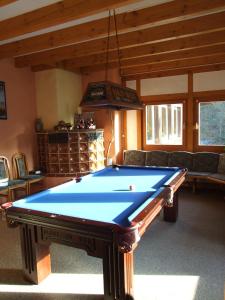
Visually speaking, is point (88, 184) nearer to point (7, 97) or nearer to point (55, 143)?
point (55, 143)

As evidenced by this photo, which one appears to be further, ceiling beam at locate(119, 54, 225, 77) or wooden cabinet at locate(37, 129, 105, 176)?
wooden cabinet at locate(37, 129, 105, 176)

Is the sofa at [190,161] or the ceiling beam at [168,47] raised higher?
the ceiling beam at [168,47]

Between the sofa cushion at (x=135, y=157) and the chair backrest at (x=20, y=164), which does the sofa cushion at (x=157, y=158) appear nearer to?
the sofa cushion at (x=135, y=157)

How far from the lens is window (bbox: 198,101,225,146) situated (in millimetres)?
5684

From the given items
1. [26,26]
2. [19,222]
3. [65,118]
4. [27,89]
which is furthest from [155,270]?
[27,89]

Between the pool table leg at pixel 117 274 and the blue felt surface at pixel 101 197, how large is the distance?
28cm

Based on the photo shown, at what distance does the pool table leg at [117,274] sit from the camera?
1.99 m

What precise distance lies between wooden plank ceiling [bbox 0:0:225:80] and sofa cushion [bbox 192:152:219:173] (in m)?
1.86

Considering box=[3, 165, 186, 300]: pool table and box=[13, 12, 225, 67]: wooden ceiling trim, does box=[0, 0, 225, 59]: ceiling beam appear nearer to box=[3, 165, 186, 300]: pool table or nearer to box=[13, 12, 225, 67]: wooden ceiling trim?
box=[13, 12, 225, 67]: wooden ceiling trim

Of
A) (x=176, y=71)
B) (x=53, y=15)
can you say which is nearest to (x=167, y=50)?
(x=176, y=71)

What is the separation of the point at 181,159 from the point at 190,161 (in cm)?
20

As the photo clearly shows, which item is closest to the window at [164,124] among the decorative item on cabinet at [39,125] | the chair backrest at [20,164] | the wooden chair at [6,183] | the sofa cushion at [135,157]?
the sofa cushion at [135,157]

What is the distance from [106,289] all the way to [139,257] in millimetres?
972

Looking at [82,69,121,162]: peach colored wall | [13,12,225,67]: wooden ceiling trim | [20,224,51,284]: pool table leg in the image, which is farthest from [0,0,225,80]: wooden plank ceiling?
[20,224,51,284]: pool table leg
